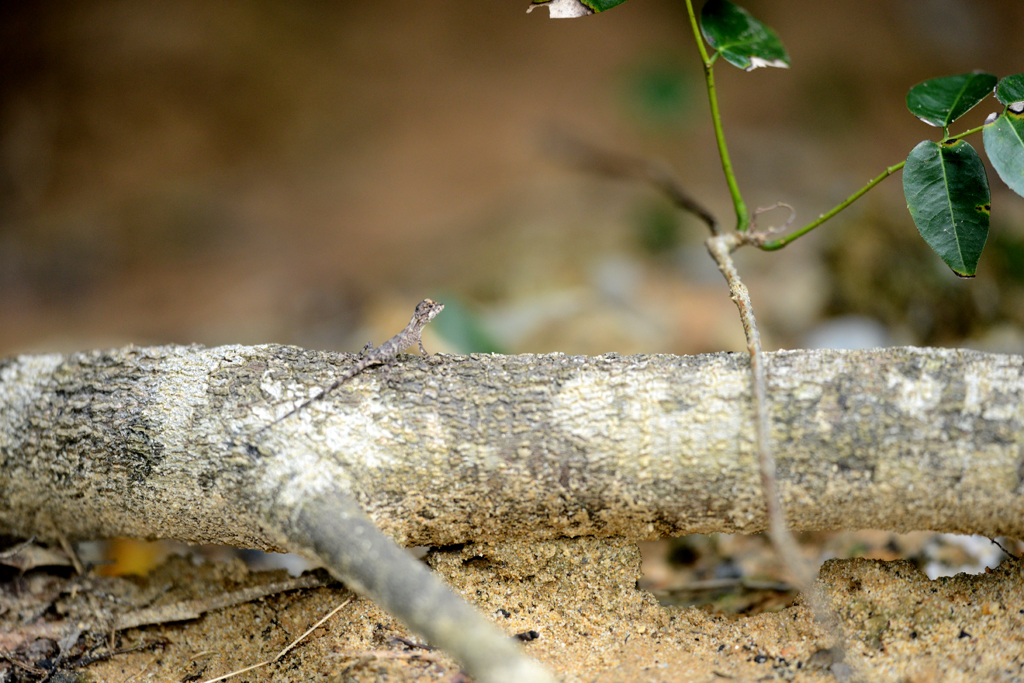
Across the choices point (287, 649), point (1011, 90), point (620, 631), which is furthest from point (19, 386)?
point (1011, 90)

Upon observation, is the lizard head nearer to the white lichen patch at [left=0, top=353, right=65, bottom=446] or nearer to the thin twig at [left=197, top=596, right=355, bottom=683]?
the thin twig at [left=197, top=596, right=355, bottom=683]

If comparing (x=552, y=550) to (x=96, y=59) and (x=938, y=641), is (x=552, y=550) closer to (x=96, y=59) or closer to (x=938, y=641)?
(x=938, y=641)

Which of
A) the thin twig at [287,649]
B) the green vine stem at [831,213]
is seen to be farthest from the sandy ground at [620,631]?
the green vine stem at [831,213]

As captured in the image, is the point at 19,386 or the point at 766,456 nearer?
the point at 766,456

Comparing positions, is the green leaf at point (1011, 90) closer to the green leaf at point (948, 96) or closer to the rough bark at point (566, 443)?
the green leaf at point (948, 96)

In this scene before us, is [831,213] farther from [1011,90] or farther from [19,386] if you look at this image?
[19,386]

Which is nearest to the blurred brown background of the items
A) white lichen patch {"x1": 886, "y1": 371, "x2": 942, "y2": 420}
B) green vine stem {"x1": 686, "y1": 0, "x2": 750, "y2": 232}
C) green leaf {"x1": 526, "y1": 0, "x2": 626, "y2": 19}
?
green vine stem {"x1": 686, "y1": 0, "x2": 750, "y2": 232}
